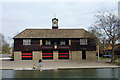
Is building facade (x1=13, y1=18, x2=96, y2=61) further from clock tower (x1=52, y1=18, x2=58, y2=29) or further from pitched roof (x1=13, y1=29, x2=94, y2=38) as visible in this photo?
clock tower (x1=52, y1=18, x2=58, y2=29)

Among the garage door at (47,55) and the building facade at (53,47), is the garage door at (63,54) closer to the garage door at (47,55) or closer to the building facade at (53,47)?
the building facade at (53,47)

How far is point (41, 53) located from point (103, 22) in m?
17.9

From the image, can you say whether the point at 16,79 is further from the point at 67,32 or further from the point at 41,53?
the point at 67,32

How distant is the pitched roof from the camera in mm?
37625

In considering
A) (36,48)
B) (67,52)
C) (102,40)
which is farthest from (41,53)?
(102,40)

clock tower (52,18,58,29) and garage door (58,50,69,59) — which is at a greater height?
clock tower (52,18,58,29)

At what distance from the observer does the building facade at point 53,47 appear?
36.8 metres

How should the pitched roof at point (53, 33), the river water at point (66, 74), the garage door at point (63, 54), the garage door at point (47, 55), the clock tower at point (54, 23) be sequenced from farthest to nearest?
the clock tower at point (54, 23) < the pitched roof at point (53, 33) < the garage door at point (63, 54) < the garage door at point (47, 55) < the river water at point (66, 74)

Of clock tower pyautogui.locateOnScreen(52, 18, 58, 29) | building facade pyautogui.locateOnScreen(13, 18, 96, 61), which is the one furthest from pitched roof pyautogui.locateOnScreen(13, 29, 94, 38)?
clock tower pyautogui.locateOnScreen(52, 18, 58, 29)

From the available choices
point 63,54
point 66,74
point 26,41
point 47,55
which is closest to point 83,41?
point 63,54

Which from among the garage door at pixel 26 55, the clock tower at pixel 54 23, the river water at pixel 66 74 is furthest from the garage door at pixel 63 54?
the river water at pixel 66 74

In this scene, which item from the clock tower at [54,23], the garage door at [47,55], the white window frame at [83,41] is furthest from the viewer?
the clock tower at [54,23]

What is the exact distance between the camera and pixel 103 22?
96.7ft

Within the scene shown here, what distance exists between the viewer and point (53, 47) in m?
37.0
